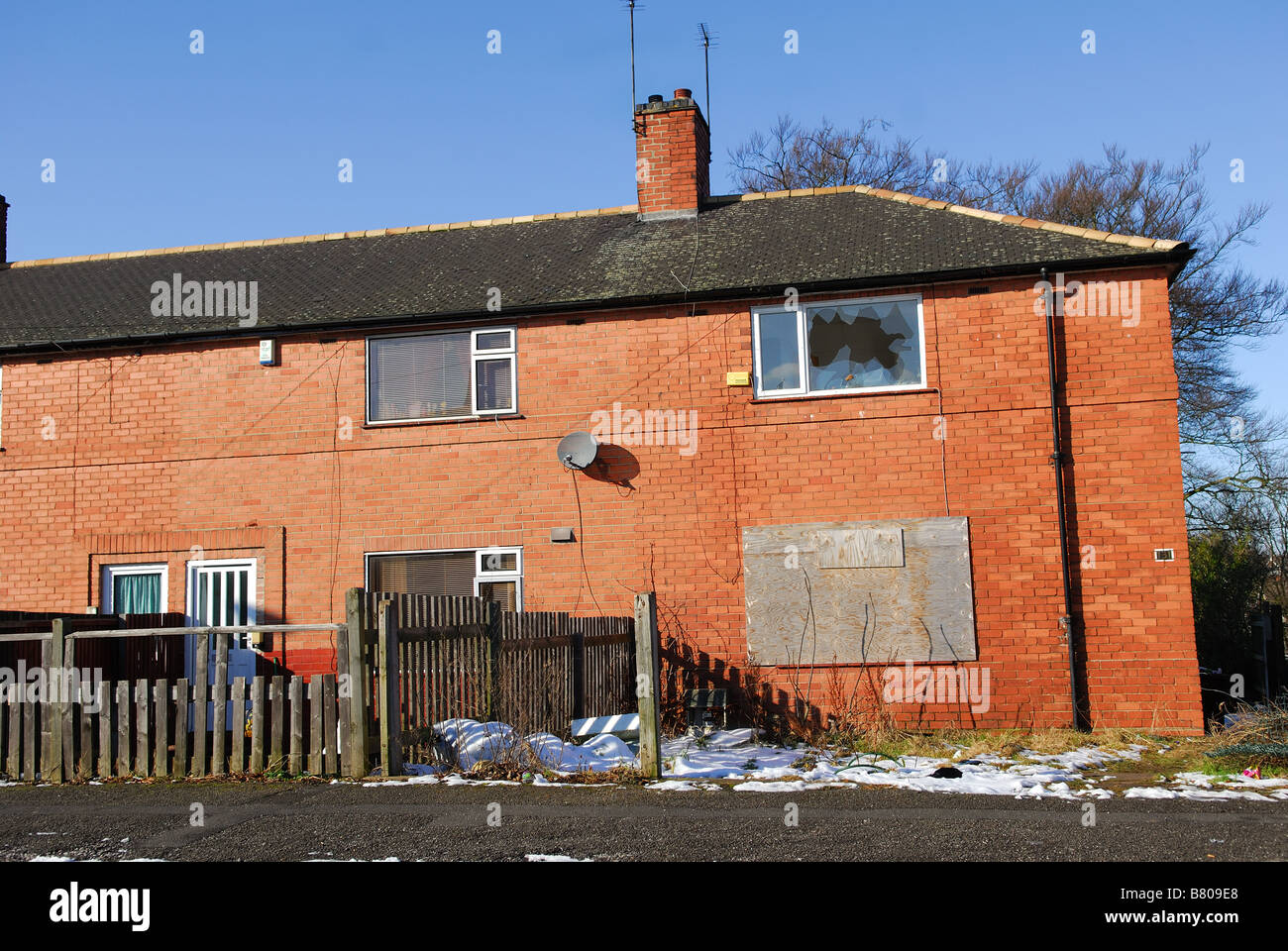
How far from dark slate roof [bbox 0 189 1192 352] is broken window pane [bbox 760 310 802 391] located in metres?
0.39

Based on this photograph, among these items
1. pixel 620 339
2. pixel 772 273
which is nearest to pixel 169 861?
pixel 620 339

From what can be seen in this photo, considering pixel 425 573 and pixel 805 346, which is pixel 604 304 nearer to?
pixel 805 346

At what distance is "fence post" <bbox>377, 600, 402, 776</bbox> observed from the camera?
8.68 meters

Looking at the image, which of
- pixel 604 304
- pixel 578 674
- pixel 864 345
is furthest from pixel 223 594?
pixel 864 345

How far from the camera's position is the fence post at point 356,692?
341 inches

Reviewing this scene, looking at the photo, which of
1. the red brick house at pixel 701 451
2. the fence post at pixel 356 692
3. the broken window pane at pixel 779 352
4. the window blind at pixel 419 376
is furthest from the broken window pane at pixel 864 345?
the fence post at pixel 356 692

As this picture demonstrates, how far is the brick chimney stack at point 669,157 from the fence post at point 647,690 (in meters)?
8.23

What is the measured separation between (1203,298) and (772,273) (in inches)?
633

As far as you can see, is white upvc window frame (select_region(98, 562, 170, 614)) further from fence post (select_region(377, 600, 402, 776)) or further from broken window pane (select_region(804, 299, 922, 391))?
broken window pane (select_region(804, 299, 922, 391))

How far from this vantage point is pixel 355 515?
1345 centimetres

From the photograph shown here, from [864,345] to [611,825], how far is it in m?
7.47


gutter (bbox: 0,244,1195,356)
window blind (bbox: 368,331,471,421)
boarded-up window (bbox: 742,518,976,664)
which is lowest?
boarded-up window (bbox: 742,518,976,664)

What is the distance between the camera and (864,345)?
1288 centimetres

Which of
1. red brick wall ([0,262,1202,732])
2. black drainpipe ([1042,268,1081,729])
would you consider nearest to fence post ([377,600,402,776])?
red brick wall ([0,262,1202,732])
